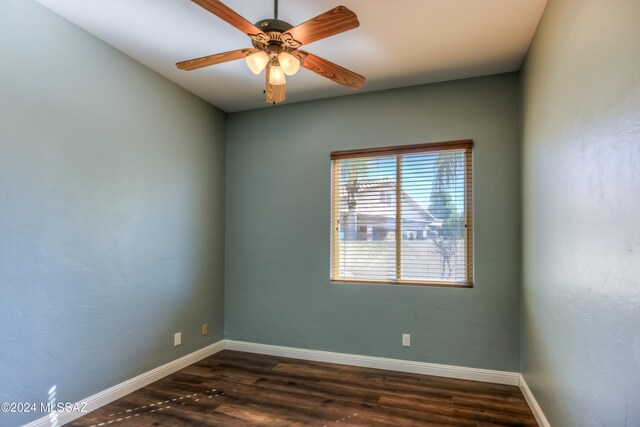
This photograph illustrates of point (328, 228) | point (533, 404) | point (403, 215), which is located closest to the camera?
point (533, 404)

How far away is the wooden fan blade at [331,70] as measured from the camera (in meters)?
2.07

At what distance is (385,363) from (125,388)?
7.40ft

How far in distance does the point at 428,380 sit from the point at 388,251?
1.20 metres

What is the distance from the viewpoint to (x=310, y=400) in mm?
2744

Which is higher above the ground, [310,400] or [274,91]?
[274,91]

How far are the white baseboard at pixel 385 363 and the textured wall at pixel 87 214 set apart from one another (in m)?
0.66

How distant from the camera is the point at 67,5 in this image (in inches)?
88.0

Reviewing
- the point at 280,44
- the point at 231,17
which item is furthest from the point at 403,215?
the point at 231,17

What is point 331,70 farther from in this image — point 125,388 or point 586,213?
point 125,388

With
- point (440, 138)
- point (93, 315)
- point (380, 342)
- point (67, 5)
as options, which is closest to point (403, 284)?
point (380, 342)

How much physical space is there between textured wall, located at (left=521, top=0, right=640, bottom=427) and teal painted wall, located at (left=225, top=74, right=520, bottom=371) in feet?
1.80

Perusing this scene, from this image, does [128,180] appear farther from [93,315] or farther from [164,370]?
[164,370]

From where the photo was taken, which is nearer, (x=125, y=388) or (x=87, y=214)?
(x=87, y=214)

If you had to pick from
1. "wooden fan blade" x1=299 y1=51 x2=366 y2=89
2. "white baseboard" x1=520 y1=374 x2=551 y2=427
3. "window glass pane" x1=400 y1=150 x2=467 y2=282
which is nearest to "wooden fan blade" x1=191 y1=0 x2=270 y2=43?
"wooden fan blade" x1=299 y1=51 x2=366 y2=89
